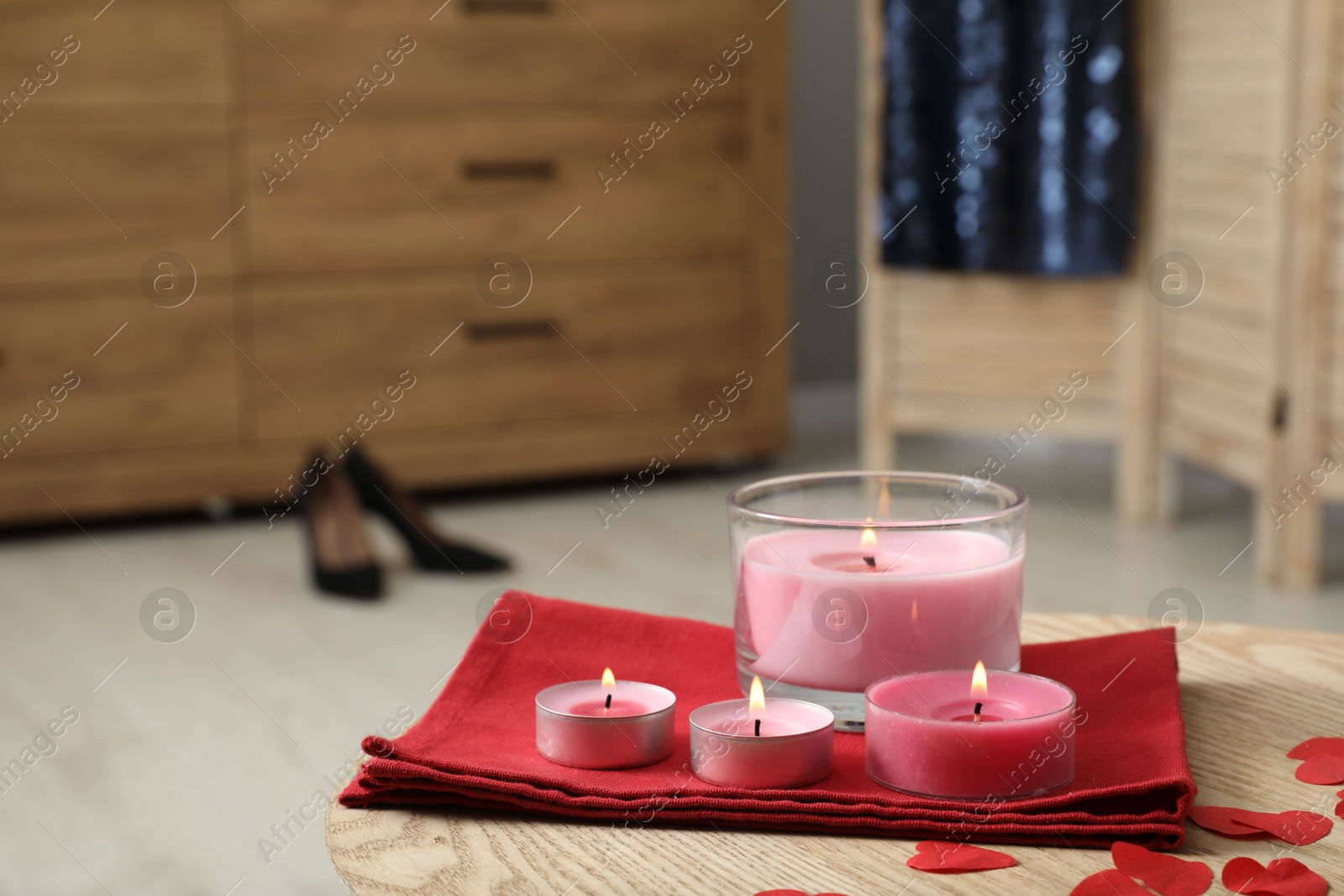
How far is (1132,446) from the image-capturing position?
246 cm

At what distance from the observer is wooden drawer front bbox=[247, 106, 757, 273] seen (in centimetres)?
245

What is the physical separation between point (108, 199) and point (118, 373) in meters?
0.28

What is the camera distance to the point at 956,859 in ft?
1.75

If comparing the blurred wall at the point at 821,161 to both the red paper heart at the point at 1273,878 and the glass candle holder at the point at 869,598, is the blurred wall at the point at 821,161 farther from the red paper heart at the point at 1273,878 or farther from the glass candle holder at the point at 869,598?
the red paper heart at the point at 1273,878

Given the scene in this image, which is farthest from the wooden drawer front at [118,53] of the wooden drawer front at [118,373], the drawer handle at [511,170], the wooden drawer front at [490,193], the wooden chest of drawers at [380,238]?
the drawer handle at [511,170]

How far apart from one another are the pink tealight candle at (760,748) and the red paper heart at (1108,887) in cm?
12

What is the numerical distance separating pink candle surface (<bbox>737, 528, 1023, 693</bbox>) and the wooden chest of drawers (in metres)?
1.95

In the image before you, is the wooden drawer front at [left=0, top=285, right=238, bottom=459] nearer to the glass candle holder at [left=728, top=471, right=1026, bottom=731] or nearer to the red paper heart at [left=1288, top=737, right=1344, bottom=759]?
the glass candle holder at [left=728, top=471, right=1026, bottom=731]

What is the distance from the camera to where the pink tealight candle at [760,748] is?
0.58 meters

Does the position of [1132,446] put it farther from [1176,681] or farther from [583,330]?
[1176,681]

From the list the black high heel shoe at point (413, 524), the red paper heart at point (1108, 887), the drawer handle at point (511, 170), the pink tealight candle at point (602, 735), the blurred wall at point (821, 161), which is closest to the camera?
the red paper heart at point (1108, 887)

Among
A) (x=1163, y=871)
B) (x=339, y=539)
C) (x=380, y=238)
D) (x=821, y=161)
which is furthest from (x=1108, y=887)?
(x=821, y=161)

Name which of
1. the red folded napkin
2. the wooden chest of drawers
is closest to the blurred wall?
the wooden chest of drawers

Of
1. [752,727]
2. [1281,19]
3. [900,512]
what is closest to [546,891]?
[752,727]
